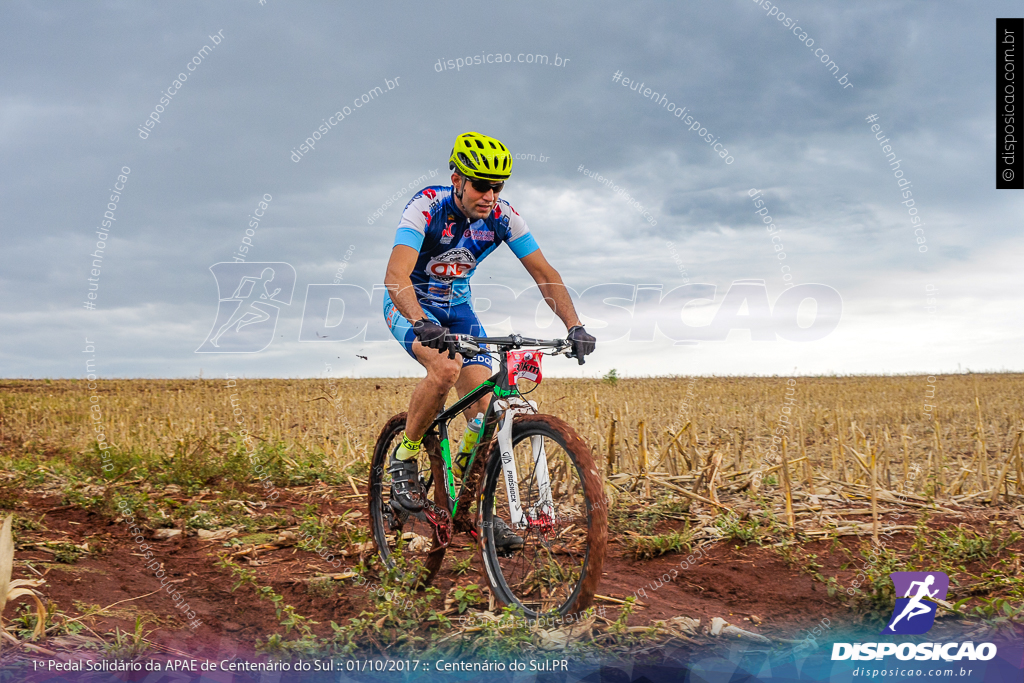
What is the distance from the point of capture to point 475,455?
4.40 metres

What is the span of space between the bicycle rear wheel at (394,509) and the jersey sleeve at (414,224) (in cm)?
145

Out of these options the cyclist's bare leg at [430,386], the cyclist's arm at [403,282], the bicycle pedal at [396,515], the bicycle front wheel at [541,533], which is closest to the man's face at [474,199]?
the cyclist's arm at [403,282]

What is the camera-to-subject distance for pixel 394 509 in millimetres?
5258

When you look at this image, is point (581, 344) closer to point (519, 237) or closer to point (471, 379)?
point (471, 379)

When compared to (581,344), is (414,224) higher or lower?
higher

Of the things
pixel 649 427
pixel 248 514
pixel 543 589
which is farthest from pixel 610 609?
pixel 649 427

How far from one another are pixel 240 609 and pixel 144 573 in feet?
3.69

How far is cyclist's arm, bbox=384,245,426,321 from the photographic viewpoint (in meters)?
4.42

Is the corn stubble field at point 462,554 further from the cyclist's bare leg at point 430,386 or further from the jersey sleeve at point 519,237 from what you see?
the jersey sleeve at point 519,237

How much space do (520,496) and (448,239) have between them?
205 centimetres

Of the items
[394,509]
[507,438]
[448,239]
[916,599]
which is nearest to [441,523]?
[394,509]

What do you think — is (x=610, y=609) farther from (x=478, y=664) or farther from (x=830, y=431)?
(x=830, y=431)

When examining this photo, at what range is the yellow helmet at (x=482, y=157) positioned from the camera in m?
4.62

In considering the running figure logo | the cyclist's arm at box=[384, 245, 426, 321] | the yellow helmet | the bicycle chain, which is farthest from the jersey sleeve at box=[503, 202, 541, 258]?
the running figure logo
